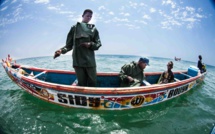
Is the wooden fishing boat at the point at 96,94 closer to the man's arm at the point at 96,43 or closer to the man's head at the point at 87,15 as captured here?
the man's arm at the point at 96,43

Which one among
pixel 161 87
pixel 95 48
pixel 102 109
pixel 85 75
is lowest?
pixel 102 109

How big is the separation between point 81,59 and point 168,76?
12.8 ft

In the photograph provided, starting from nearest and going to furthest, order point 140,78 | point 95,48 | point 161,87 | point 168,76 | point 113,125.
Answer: point 95,48
point 113,125
point 161,87
point 140,78
point 168,76

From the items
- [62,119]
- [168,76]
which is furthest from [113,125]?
[168,76]

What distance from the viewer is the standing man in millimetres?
2812

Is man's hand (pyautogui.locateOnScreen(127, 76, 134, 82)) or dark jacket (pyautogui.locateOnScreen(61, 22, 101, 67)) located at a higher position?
dark jacket (pyautogui.locateOnScreen(61, 22, 101, 67))

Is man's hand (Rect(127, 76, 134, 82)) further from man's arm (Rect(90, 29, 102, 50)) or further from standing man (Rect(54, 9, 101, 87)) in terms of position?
man's arm (Rect(90, 29, 102, 50))

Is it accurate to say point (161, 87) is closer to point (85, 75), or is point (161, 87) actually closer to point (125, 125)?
point (125, 125)

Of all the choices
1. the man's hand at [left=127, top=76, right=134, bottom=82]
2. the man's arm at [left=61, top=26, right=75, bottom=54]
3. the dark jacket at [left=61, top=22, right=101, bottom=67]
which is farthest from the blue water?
the man's arm at [left=61, top=26, right=75, bottom=54]

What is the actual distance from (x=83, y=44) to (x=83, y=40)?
0.39 feet

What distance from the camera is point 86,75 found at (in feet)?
10.7

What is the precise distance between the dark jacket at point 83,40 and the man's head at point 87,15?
0.12 metres

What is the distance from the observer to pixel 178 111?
4281 millimetres

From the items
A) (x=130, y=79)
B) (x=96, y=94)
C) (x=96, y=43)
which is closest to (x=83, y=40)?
(x=96, y=43)
